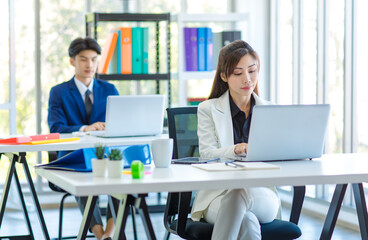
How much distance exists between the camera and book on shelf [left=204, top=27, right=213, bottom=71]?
4941 mm

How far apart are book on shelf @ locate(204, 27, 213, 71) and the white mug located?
2.80 m

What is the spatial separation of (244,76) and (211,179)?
93cm

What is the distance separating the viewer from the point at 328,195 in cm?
462

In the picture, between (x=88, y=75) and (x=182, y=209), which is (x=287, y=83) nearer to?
(x=88, y=75)

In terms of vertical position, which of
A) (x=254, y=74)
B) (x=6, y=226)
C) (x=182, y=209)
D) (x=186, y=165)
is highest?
(x=254, y=74)

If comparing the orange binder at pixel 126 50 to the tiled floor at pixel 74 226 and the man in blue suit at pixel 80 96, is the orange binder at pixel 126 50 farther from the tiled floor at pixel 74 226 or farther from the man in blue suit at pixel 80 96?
the tiled floor at pixel 74 226

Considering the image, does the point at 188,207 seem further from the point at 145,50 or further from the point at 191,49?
the point at 191,49

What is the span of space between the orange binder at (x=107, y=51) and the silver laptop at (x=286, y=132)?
253 centimetres

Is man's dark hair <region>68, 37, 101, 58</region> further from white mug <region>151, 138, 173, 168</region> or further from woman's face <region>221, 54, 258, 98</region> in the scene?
white mug <region>151, 138, 173, 168</region>

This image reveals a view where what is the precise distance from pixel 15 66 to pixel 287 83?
2.27 m

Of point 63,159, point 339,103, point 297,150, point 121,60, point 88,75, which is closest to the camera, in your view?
point 63,159

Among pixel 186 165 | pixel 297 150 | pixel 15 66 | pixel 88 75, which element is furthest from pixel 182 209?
pixel 15 66

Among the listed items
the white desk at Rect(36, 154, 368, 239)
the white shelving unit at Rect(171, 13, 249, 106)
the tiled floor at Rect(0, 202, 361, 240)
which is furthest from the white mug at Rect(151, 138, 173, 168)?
the white shelving unit at Rect(171, 13, 249, 106)

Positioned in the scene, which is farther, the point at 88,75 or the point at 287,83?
the point at 287,83
